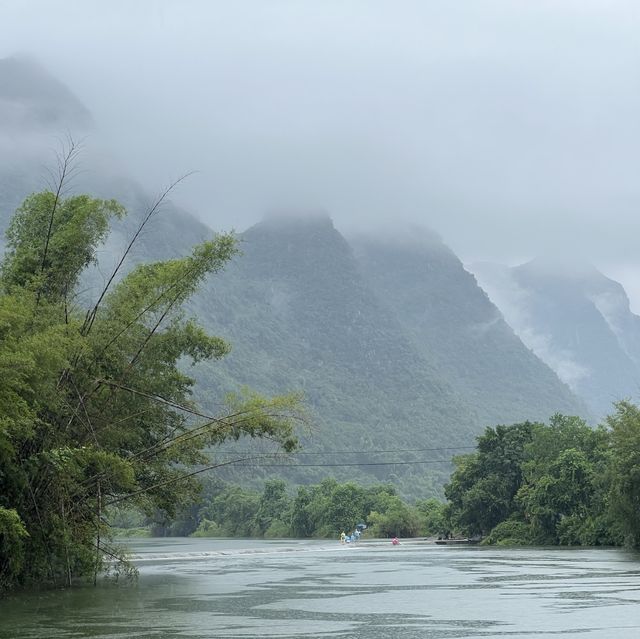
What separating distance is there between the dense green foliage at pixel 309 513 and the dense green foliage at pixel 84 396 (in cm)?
5978

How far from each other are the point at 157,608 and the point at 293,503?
8542 cm

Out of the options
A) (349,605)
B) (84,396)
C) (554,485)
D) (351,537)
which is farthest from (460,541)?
(349,605)

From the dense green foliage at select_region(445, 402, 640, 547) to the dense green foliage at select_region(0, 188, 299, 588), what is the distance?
26424 mm

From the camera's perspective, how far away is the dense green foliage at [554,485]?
52219mm

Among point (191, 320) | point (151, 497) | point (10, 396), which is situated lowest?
point (151, 497)

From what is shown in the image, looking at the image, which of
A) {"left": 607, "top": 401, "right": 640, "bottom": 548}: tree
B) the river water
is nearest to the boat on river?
{"left": 607, "top": 401, "right": 640, "bottom": 548}: tree

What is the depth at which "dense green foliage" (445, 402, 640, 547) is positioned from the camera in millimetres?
52219

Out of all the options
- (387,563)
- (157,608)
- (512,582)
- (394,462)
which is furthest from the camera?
(394,462)

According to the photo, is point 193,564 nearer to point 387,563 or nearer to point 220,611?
point 387,563

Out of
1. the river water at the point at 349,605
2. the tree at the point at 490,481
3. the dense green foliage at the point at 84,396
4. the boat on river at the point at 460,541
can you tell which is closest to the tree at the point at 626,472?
the river water at the point at 349,605

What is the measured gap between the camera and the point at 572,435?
71438 millimetres

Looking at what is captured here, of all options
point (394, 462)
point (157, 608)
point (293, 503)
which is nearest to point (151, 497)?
point (157, 608)

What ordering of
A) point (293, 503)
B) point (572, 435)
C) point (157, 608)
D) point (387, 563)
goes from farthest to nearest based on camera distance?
point (293, 503)
point (572, 435)
point (387, 563)
point (157, 608)

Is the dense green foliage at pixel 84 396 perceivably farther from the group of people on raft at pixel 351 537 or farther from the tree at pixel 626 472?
the group of people on raft at pixel 351 537
